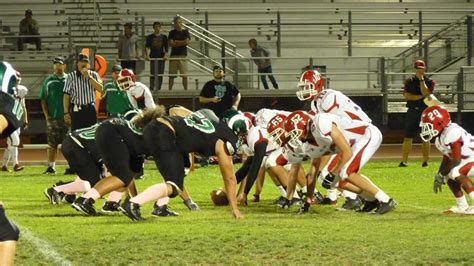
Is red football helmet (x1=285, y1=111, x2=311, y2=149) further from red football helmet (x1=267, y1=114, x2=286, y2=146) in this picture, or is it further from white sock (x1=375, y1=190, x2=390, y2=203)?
white sock (x1=375, y1=190, x2=390, y2=203)

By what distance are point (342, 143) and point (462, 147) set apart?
131cm

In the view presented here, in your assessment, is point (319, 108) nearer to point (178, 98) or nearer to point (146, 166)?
point (146, 166)

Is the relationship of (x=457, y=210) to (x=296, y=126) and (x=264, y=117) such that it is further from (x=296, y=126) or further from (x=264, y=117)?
(x=264, y=117)

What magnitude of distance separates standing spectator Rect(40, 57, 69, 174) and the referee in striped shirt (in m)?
0.78

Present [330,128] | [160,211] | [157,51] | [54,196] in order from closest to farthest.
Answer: [330,128] → [160,211] → [54,196] → [157,51]

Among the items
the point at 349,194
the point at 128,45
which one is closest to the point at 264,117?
the point at 349,194

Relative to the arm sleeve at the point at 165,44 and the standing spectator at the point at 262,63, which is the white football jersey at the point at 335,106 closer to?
the standing spectator at the point at 262,63

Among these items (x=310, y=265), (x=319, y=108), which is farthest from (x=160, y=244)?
(x=319, y=108)

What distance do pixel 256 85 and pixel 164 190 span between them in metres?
14.7

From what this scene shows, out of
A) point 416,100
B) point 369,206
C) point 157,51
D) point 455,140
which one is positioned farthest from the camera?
point 157,51

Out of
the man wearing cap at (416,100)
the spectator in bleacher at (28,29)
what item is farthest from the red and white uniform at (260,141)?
the spectator in bleacher at (28,29)

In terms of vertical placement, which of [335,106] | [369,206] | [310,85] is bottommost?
[369,206]

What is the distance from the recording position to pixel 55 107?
19.2 meters

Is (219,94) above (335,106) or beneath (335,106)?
beneath
